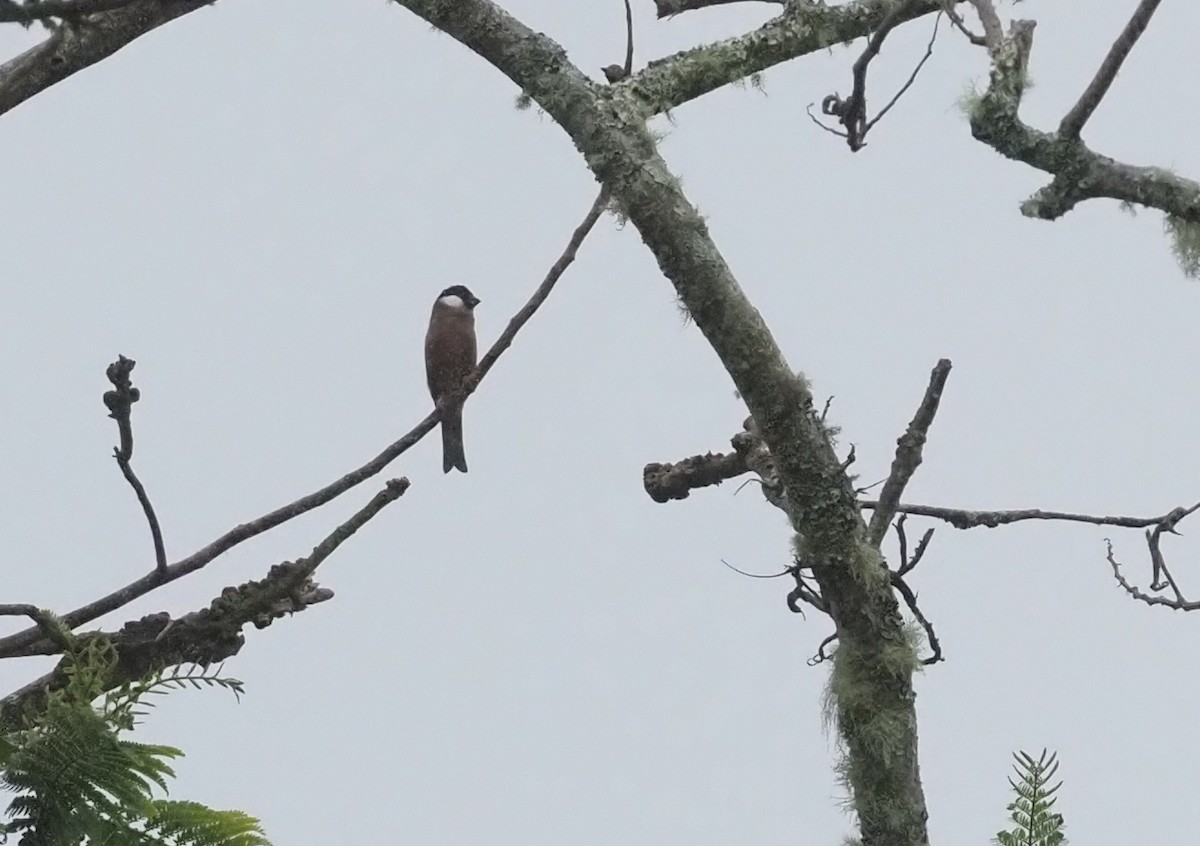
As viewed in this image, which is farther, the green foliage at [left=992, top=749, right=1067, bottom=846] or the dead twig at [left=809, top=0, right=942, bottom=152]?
the dead twig at [left=809, top=0, right=942, bottom=152]

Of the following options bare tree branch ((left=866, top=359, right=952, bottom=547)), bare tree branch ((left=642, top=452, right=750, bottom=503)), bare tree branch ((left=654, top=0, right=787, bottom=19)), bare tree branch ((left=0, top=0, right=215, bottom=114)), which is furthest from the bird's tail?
bare tree branch ((left=866, top=359, right=952, bottom=547))

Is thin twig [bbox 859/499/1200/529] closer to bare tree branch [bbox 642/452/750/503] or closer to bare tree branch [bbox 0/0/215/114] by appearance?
bare tree branch [bbox 642/452/750/503]

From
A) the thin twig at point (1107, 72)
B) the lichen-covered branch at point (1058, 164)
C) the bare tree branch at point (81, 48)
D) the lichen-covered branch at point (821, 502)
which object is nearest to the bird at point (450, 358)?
the bare tree branch at point (81, 48)

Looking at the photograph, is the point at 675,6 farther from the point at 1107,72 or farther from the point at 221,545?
the point at 221,545

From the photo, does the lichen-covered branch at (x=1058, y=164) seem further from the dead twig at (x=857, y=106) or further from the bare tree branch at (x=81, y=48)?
the bare tree branch at (x=81, y=48)

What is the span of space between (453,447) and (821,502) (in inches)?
112

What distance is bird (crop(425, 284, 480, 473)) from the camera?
540 cm

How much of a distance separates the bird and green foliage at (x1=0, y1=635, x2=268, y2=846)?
340 cm

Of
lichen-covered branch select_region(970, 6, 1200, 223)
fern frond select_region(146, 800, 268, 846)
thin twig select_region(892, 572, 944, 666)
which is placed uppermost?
lichen-covered branch select_region(970, 6, 1200, 223)

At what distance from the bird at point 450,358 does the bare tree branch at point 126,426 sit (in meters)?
3.00

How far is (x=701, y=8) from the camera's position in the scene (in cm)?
368

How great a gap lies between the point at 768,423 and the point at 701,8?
4.73ft

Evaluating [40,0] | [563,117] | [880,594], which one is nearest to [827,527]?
[880,594]

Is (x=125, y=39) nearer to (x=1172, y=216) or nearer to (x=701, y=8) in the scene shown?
(x=701, y=8)
